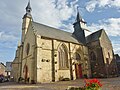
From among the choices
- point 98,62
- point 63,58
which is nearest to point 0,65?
point 63,58

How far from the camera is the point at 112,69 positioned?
82.2ft

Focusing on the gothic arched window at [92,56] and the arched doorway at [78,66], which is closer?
the arched doorway at [78,66]

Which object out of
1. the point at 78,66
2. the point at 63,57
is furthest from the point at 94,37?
the point at 63,57

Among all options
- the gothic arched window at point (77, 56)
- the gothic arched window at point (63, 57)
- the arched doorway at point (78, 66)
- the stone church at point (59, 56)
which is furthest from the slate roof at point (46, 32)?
the arched doorway at point (78, 66)

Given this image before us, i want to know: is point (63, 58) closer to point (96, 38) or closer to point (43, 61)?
point (43, 61)

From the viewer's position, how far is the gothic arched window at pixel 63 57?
68.1 ft

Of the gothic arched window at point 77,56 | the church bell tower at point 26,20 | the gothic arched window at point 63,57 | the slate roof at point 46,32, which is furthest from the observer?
the church bell tower at point 26,20

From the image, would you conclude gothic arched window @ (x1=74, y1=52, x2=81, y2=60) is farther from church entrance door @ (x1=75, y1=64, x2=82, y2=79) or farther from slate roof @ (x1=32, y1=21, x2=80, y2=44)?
slate roof @ (x1=32, y1=21, x2=80, y2=44)

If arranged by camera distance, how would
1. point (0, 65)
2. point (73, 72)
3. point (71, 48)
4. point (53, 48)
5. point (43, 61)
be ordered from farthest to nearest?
point (0, 65)
point (71, 48)
point (73, 72)
point (53, 48)
point (43, 61)

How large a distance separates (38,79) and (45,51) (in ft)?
14.6

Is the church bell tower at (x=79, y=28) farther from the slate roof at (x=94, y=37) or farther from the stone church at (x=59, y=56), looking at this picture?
the slate roof at (x=94, y=37)

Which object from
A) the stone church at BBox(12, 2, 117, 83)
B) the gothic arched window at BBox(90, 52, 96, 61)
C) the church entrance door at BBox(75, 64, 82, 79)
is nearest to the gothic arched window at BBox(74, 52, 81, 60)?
the stone church at BBox(12, 2, 117, 83)

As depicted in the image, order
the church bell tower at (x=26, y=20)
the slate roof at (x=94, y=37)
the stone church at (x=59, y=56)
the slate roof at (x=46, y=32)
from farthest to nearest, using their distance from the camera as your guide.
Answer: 1. the church bell tower at (x=26, y=20)
2. the slate roof at (x=94, y=37)
3. the slate roof at (x=46, y=32)
4. the stone church at (x=59, y=56)

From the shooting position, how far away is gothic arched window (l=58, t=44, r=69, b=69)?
2076 cm
